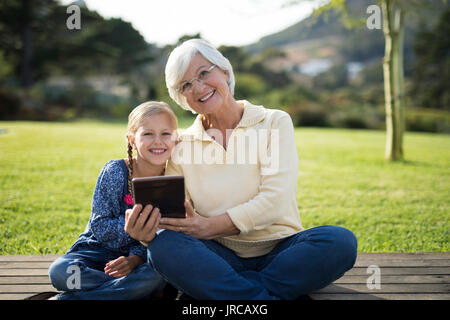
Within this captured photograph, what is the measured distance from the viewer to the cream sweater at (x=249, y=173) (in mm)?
2279

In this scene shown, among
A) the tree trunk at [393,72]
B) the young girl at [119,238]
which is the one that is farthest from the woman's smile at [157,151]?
the tree trunk at [393,72]

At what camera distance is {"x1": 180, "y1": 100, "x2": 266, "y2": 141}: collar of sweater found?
2.42 metres

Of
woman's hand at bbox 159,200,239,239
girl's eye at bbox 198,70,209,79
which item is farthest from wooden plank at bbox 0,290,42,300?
girl's eye at bbox 198,70,209,79

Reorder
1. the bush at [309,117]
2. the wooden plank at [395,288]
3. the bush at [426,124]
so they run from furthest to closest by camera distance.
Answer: the bush at [309,117], the bush at [426,124], the wooden plank at [395,288]

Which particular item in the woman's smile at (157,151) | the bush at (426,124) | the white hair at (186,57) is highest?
the bush at (426,124)

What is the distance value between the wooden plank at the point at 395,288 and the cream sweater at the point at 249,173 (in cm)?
42

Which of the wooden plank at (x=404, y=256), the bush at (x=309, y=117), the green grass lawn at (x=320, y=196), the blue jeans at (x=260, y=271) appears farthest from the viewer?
the bush at (x=309, y=117)

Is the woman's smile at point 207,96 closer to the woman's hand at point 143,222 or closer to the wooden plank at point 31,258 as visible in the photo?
the woman's hand at point 143,222

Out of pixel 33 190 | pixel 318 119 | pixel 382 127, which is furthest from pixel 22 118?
pixel 382 127

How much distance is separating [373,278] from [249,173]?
1.05 meters

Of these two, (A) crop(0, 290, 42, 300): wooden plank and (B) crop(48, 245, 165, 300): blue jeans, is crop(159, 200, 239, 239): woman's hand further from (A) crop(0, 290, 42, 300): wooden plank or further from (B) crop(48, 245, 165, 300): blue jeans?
(A) crop(0, 290, 42, 300): wooden plank

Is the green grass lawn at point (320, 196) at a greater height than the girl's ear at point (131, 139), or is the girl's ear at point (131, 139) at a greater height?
the girl's ear at point (131, 139)

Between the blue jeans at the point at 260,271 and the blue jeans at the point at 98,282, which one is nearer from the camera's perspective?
the blue jeans at the point at 260,271

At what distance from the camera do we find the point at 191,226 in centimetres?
214
